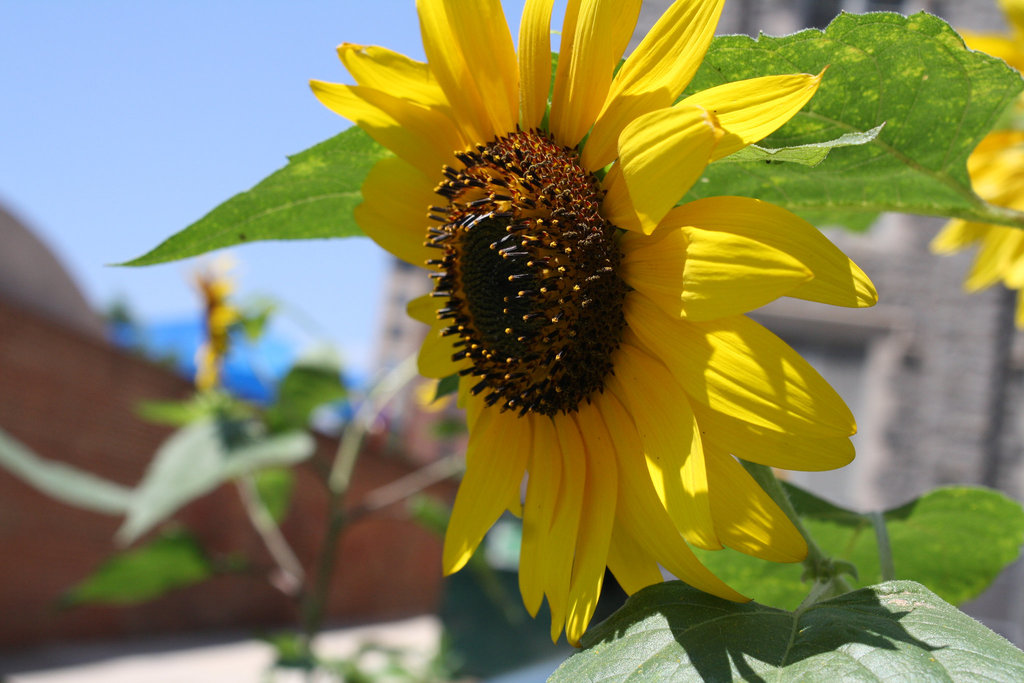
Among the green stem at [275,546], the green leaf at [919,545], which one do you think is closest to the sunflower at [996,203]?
the green leaf at [919,545]

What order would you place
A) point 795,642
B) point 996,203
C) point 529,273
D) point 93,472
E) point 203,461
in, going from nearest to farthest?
point 795,642
point 529,273
point 996,203
point 203,461
point 93,472

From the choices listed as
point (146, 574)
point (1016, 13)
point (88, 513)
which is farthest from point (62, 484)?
point (88, 513)

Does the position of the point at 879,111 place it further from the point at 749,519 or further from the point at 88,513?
the point at 88,513

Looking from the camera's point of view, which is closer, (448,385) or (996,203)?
(448,385)

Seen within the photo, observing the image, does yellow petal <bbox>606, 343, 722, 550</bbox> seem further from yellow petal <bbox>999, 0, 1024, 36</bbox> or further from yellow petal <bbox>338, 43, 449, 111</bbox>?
yellow petal <bbox>999, 0, 1024, 36</bbox>

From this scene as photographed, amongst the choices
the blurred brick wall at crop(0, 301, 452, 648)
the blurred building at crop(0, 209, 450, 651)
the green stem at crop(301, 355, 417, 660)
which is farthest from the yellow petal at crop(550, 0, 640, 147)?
the blurred brick wall at crop(0, 301, 452, 648)

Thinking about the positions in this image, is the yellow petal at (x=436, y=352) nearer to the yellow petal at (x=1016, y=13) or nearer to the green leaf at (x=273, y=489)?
the yellow petal at (x=1016, y=13)

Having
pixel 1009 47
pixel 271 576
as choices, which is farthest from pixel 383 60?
pixel 271 576
